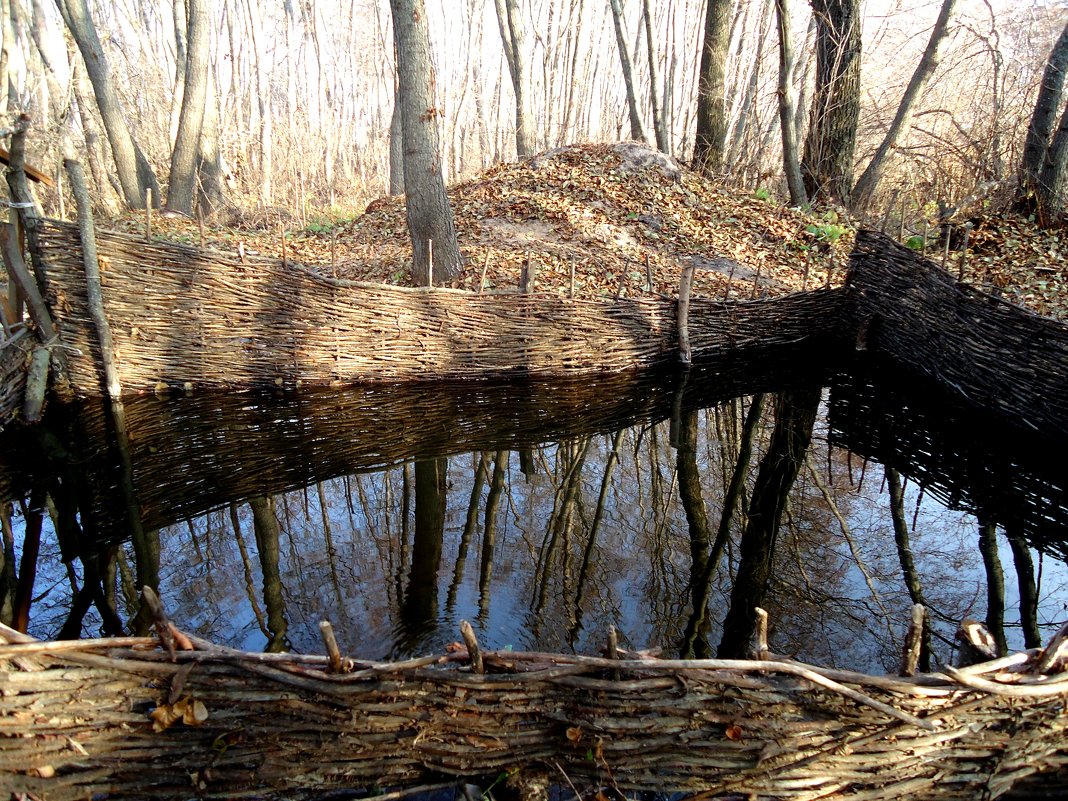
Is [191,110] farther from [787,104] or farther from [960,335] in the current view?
[960,335]

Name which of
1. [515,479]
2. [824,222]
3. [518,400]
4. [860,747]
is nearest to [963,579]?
[860,747]

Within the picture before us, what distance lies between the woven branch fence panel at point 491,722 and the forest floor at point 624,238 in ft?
21.1

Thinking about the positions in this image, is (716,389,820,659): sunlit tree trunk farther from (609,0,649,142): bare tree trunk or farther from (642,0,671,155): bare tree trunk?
(609,0,649,142): bare tree trunk

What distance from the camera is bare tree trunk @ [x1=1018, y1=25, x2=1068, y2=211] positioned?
8.98m

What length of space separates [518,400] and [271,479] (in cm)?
251

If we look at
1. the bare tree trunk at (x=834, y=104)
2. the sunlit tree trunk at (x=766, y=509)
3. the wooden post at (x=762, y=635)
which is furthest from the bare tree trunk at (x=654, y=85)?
the wooden post at (x=762, y=635)

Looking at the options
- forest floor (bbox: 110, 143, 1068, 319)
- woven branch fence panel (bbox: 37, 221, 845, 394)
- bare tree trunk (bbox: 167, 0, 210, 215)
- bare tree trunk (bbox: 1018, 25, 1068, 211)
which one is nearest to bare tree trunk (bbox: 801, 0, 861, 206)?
forest floor (bbox: 110, 143, 1068, 319)

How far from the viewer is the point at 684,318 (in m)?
7.87

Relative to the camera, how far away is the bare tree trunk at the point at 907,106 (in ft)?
38.3

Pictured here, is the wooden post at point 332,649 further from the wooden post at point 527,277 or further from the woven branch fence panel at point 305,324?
the wooden post at point 527,277

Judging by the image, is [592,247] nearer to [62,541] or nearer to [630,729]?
[62,541]

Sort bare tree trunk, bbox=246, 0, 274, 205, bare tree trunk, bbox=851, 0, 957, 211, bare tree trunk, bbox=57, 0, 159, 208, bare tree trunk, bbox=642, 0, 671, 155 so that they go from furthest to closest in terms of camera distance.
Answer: bare tree trunk, bbox=246, 0, 274, 205
bare tree trunk, bbox=642, 0, 671, 155
bare tree trunk, bbox=57, 0, 159, 208
bare tree trunk, bbox=851, 0, 957, 211

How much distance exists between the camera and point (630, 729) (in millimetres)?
2217

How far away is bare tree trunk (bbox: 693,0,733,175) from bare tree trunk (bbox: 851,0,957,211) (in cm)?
254
